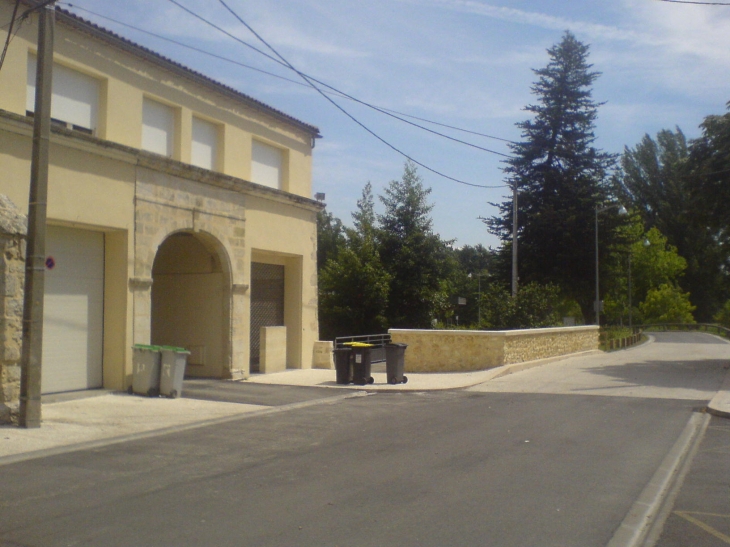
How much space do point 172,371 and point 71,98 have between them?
5.83m

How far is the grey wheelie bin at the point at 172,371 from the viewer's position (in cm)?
1452

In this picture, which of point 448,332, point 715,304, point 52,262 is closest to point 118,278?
point 52,262

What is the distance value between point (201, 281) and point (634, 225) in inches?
2389

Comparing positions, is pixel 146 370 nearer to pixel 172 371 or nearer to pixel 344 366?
pixel 172 371

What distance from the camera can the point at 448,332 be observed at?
68.8 feet

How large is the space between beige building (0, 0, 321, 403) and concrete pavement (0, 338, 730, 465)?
97cm

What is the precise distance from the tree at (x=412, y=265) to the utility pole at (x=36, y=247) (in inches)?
1202

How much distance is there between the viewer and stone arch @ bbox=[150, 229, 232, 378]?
18.2 m

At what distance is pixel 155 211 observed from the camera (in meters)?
15.8

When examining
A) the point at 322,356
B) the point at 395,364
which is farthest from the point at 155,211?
the point at 322,356

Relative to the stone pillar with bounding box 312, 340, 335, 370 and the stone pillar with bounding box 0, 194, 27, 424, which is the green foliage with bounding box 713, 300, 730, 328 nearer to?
the stone pillar with bounding box 312, 340, 335, 370

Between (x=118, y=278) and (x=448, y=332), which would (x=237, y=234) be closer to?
(x=118, y=278)

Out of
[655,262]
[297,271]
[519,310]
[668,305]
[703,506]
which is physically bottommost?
[703,506]

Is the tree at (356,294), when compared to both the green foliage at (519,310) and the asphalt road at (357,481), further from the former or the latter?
the asphalt road at (357,481)
